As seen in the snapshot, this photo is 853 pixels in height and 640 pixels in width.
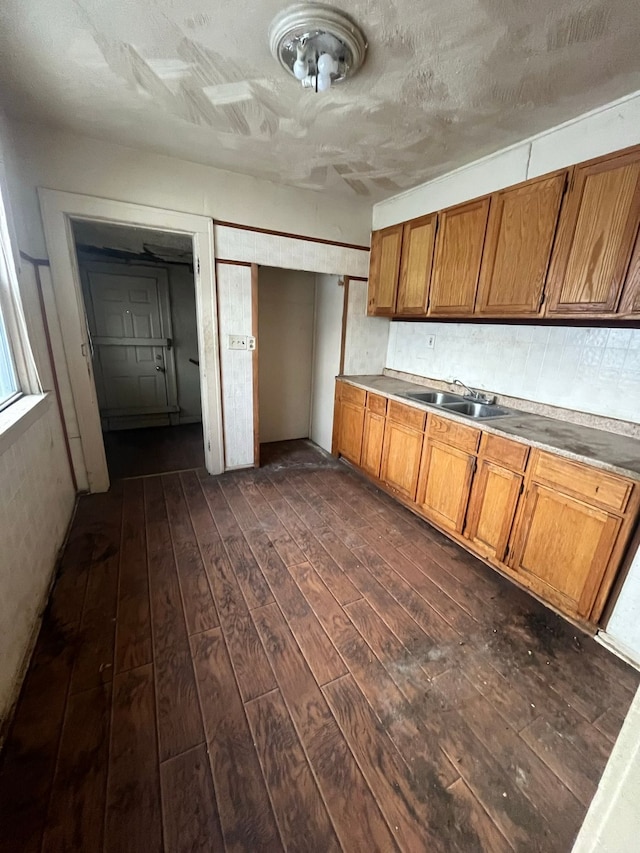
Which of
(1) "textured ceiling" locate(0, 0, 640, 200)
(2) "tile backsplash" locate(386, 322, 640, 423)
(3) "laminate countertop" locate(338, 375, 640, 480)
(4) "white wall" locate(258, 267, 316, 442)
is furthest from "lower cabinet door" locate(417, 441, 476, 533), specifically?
(4) "white wall" locate(258, 267, 316, 442)

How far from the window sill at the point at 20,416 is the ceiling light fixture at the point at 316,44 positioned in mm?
1943

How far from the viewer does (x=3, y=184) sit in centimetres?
171

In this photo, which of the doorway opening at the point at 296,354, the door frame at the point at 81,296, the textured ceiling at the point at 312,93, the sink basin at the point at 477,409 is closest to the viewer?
the textured ceiling at the point at 312,93

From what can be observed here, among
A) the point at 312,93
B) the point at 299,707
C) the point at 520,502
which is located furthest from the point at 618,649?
the point at 312,93

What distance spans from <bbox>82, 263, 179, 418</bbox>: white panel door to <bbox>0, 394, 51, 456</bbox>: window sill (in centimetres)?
227

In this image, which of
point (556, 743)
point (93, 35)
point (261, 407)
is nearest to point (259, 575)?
point (556, 743)

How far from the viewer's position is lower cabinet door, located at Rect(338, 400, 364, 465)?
3.19m

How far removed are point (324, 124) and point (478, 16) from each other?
91 centimetres

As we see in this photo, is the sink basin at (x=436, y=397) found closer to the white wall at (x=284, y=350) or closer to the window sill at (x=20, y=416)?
the white wall at (x=284, y=350)

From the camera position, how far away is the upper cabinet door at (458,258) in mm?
2285

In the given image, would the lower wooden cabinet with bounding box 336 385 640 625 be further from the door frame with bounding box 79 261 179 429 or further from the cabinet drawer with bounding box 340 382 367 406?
the door frame with bounding box 79 261 179 429

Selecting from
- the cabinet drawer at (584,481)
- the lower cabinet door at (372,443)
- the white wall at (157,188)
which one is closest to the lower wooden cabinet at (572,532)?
the cabinet drawer at (584,481)

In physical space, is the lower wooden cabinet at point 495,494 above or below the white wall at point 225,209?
below

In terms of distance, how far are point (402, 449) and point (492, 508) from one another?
0.82 meters
